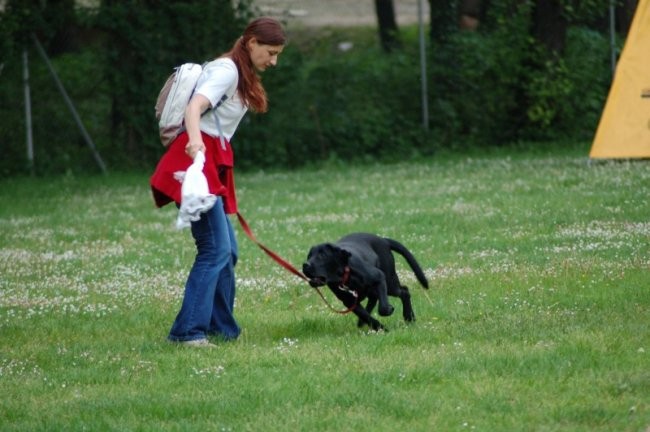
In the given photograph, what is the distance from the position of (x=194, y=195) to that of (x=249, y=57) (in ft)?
3.48

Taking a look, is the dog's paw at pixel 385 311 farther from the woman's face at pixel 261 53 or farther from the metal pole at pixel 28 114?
the metal pole at pixel 28 114

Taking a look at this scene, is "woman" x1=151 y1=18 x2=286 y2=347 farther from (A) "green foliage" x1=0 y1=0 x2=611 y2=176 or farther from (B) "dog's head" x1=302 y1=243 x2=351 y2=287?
(A) "green foliage" x1=0 y1=0 x2=611 y2=176

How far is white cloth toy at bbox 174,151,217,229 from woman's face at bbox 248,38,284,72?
0.79m

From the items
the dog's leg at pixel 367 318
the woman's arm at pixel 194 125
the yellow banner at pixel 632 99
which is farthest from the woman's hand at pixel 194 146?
the yellow banner at pixel 632 99

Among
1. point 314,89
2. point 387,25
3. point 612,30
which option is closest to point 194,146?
point 314,89

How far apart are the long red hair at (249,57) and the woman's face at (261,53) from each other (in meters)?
0.03

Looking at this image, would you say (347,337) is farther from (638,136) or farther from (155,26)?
(155,26)

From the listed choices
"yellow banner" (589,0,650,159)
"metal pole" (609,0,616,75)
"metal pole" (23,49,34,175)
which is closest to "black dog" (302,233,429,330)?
"yellow banner" (589,0,650,159)

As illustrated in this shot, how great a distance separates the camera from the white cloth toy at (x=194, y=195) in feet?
23.4

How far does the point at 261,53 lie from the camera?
24.9ft

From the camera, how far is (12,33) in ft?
65.4

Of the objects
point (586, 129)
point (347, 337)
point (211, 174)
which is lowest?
point (586, 129)

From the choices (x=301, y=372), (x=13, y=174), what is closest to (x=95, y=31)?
(x=13, y=174)

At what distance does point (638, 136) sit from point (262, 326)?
8.75 metres
